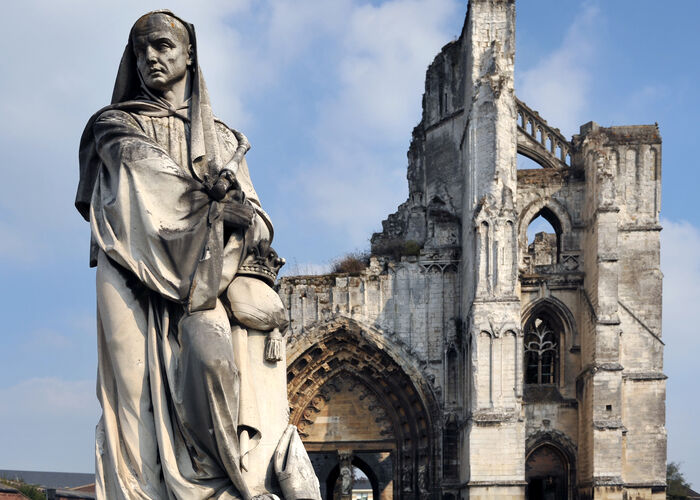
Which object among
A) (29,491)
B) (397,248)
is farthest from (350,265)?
(29,491)

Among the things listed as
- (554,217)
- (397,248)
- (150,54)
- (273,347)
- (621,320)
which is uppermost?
(554,217)

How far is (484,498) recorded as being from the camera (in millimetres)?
23312

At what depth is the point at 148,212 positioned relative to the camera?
2.86 m

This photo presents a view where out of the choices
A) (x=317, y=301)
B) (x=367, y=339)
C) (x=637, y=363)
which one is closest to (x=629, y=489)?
(x=637, y=363)

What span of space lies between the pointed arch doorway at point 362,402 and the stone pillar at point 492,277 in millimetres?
1707

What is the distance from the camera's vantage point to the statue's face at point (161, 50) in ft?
10.2

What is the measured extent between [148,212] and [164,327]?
1.07ft

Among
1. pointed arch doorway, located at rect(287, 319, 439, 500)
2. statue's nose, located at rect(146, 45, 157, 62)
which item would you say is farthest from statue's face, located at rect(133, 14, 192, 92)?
pointed arch doorway, located at rect(287, 319, 439, 500)

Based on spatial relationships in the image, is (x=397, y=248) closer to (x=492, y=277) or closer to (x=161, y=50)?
(x=492, y=277)

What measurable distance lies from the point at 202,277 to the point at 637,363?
25.2 meters

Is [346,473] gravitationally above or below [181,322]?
below

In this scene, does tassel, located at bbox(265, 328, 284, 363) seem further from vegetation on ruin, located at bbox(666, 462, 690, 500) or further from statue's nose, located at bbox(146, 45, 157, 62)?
vegetation on ruin, located at bbox(666, 462, 690, 500)

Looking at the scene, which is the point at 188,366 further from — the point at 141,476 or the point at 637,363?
the point at 637,363

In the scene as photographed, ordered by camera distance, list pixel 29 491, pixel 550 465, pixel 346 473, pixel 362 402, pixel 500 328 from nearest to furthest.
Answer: pixel 500 328 → pixel 550 465 → pixel 346 473 → pixel 362 402 → pixel 29 491
